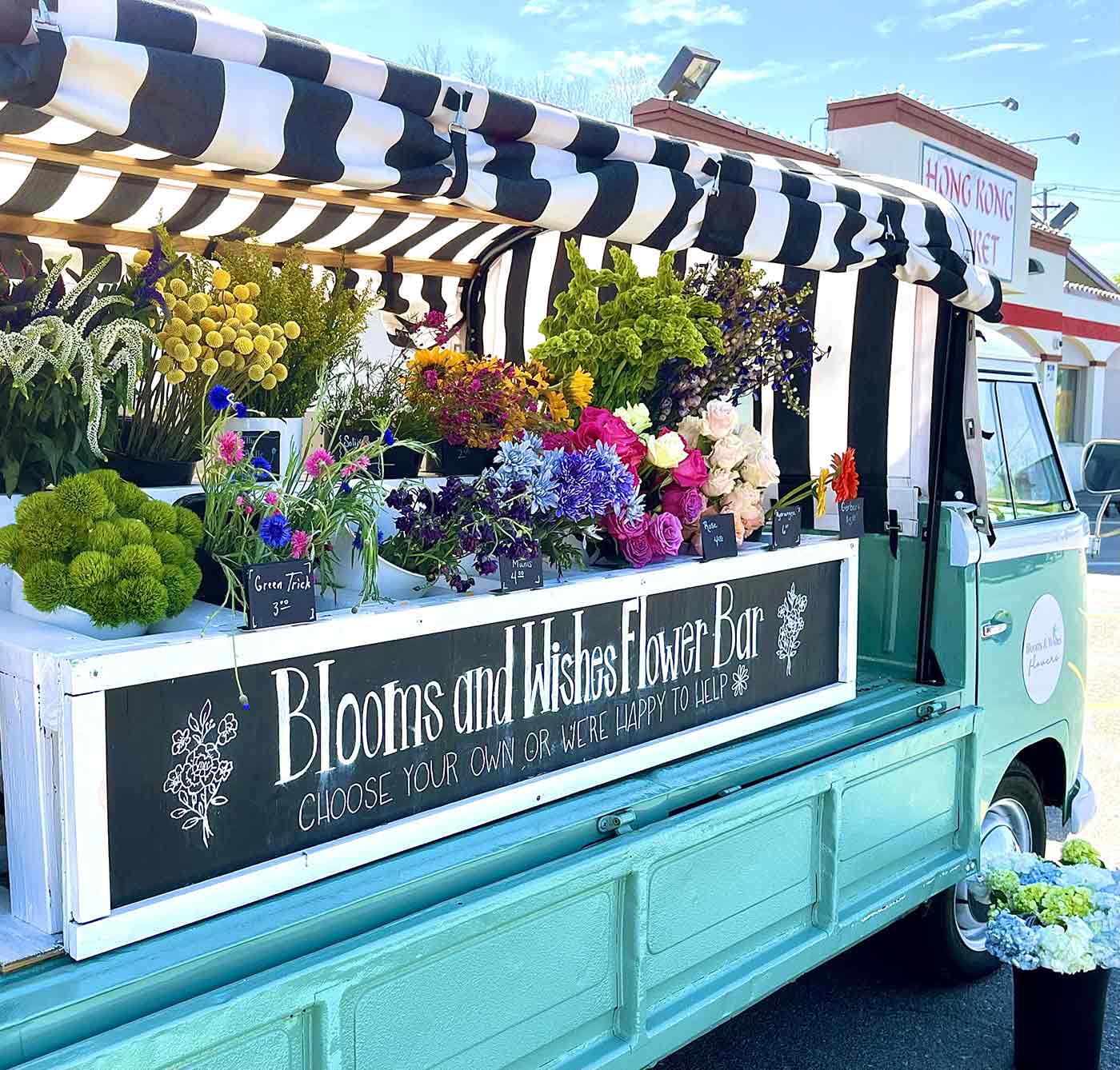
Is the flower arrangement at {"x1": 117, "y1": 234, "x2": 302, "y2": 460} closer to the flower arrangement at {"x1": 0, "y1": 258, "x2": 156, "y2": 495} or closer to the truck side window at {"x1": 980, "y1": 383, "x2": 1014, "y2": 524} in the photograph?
the flower arrangement at {"x1": 0, "y1": 258, "x2": 156, "y2": 495}

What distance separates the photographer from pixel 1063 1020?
3.08 m

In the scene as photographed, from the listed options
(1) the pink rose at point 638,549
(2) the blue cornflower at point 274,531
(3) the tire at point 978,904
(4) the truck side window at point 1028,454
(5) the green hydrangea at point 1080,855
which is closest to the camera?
(2) the blue cornflower at point 274,531

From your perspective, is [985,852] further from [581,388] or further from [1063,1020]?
[581,388]

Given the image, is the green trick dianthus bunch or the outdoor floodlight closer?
the green trick dianthus bunch

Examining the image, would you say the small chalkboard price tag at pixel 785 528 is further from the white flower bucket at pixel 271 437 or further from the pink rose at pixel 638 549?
the white flower bucket at pixel 271 437

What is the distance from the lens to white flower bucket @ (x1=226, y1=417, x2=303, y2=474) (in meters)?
2.35

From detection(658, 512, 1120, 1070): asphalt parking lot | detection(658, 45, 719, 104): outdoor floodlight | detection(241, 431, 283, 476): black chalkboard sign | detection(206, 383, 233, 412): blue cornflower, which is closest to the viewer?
Answer: detection(206, 383, 233, 412): blue cornflower

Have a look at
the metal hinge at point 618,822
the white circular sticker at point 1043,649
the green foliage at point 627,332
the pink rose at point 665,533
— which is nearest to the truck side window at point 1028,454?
the white circular sticker at point 1043,649

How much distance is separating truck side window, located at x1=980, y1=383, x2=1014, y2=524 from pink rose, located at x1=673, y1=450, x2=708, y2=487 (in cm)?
143

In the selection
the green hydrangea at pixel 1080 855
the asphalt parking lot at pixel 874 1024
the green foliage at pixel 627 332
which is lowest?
the asphalt parking lot at pixel 874 1024

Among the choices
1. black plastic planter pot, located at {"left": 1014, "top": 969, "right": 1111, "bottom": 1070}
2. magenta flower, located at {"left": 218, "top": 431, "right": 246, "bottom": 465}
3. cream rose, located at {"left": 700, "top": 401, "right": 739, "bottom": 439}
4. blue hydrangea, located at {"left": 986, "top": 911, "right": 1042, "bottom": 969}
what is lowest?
black plastic planter pot, located at {"left": 1014, "top": 969, "right": 1111, "bottom": 1070}

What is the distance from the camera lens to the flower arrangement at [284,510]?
1906 millimetres

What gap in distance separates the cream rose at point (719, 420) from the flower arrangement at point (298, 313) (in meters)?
0.88

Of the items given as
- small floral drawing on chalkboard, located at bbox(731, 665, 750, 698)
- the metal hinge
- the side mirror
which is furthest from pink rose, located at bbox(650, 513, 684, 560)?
the side mirror
